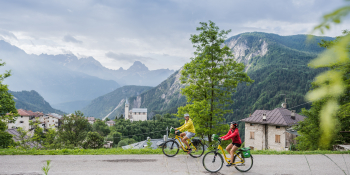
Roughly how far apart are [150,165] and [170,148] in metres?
1.91

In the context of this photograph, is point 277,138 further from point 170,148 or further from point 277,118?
point 170,148

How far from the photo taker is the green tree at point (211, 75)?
18094 millimetres

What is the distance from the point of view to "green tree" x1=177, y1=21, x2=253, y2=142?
712 inches

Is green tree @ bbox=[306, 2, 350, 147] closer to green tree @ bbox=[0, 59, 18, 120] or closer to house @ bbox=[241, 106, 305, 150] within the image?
green tree @ bbox=[0, 59, 18, 120]

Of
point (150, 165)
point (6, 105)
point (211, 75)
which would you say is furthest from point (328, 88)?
point (6, 105)

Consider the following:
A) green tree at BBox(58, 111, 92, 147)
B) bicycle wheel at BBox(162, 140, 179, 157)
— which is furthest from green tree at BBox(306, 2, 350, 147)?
green tree at BBox(58, 111, 92, 147)

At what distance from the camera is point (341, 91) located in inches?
54.7

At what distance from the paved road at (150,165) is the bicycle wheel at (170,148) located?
0.89ft

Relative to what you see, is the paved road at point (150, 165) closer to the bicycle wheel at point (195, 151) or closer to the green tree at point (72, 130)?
the bicycle wheel at point (195, 151)

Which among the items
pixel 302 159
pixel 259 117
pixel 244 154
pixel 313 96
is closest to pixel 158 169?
pixel 244 154

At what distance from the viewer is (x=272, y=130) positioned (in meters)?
33.4

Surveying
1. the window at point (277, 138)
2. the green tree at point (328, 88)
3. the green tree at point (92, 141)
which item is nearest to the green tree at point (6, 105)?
the green tree at point (92, 141)

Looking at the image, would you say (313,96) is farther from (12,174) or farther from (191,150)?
(12,174)

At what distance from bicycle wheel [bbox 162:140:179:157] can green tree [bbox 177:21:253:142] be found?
739 centimetres
